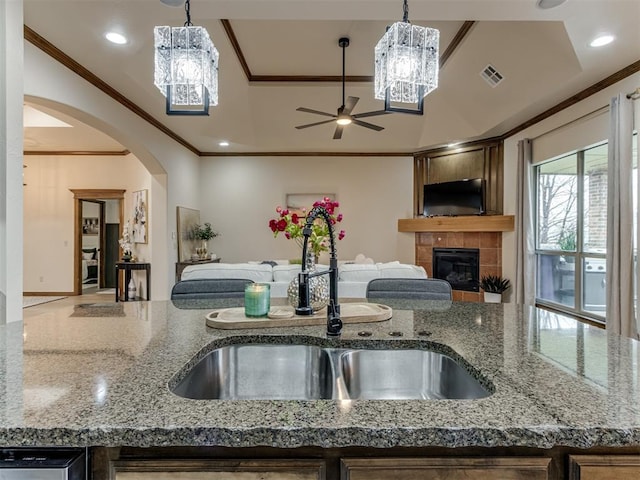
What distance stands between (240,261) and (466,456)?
22.9 feet

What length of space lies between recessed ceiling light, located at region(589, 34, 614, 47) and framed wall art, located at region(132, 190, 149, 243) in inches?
245

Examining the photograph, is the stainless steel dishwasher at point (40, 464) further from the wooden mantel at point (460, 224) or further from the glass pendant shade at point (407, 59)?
the wooden mantel at point (460, 224)

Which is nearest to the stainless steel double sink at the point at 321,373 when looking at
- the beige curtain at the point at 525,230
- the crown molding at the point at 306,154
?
the beige curtain at the point at 525,230

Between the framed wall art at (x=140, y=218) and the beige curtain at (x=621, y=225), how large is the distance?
6300mm

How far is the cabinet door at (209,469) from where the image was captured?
668 millimetres

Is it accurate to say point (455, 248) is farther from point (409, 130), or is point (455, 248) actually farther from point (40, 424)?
point (40, 424)

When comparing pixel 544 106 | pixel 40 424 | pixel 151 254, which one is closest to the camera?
pixel 40 424

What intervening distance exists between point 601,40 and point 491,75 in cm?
149

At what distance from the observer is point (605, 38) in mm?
2975

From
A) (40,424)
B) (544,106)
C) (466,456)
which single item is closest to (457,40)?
(544,106)

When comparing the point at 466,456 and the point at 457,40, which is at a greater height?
the point at 457,40

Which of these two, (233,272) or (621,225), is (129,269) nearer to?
(233,272)

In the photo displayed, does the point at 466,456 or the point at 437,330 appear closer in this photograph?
the point at 466,456

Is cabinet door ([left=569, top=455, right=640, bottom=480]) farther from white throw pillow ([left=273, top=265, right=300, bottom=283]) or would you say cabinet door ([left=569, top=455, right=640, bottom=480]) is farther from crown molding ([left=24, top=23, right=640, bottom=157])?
crown molding ([left=24, top=23, right=640, bottom=157])
